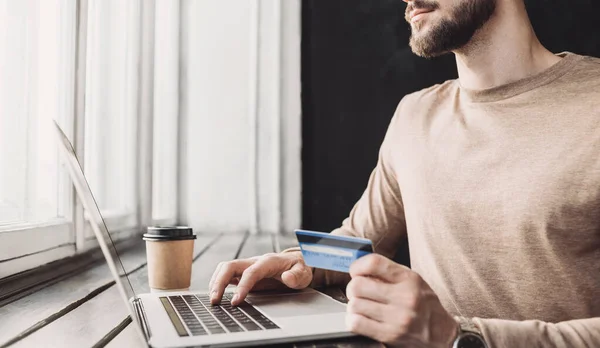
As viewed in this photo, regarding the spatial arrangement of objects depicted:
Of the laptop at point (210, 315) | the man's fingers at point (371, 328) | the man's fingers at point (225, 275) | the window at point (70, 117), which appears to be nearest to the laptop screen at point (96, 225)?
the laptop at point (210, 315)

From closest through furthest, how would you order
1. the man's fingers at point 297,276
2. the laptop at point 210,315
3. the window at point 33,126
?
the laptop at point 210,315
the man's fingers at point 297,276
the window at point 33,126

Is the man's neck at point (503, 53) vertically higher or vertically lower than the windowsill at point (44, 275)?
higher

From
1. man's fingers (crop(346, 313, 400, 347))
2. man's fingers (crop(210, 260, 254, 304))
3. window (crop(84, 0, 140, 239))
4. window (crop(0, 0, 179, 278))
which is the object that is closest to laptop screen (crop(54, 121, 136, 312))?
man's fingers (crop(210, 260, 254, 304))

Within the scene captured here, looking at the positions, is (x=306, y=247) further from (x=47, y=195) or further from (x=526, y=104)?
(x=47, y=195)

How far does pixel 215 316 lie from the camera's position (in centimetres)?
72

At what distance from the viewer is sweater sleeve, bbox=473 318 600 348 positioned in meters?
0.74

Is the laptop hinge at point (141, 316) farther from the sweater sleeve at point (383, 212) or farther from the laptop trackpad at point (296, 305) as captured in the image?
the sweater sleeve at point (383, 212)

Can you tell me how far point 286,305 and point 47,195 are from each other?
0.77 meters

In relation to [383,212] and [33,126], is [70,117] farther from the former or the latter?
[383,212]

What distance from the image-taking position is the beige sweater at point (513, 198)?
1.08m

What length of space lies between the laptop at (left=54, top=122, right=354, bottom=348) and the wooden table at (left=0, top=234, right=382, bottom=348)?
29 mm

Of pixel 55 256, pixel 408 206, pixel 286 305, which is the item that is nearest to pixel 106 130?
pixel 55 256

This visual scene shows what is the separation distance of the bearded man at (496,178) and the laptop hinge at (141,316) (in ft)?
0.37

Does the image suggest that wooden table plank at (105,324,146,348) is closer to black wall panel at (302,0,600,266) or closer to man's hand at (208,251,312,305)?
man's hand at (208,251,312,305)
